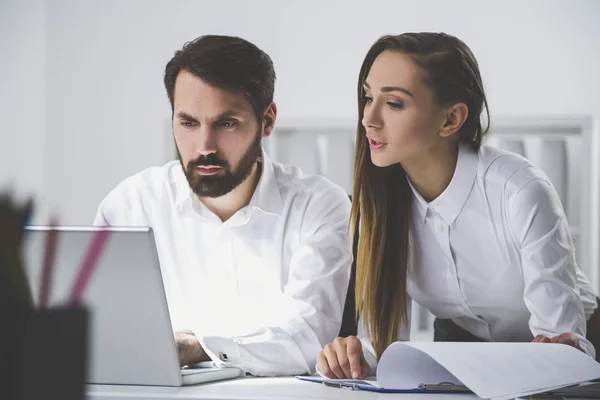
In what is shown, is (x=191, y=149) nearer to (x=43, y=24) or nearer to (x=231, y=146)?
(x=231, y=146)

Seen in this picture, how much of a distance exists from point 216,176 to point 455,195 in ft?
1.58

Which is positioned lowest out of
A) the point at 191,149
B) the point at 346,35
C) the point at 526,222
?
the point at 526,222

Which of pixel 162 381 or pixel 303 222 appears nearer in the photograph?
pixel 162 381

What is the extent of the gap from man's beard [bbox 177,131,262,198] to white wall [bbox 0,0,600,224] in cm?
156

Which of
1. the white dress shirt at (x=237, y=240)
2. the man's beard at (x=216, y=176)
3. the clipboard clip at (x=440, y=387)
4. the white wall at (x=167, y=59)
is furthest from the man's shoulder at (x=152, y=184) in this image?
the white wall at (x=167, y=59)

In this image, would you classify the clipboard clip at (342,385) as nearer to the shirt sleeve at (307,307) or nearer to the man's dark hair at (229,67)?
the shirt sleeve at (307,307)

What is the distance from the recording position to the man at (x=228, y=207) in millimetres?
1622

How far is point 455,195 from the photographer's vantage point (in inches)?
58.4

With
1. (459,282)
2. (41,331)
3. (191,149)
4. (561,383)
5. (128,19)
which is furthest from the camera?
(128,19)

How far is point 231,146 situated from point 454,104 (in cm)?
46

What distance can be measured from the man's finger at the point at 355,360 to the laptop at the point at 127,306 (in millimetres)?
276

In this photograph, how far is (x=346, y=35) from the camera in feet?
11.6

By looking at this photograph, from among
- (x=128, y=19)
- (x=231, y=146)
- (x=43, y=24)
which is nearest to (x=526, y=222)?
(x=231, y=146)

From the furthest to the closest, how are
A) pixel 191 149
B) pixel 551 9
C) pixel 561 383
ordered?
pixel 551 9, pixel 191 149, pixel 561 383
